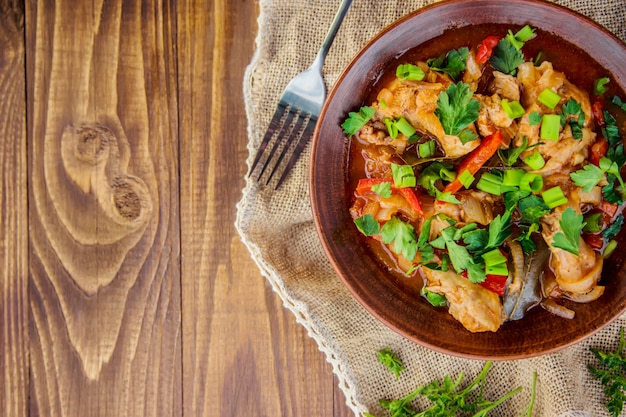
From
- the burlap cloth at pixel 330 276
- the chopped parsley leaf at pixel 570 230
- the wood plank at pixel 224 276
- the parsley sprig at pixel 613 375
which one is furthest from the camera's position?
the wood plank at pixel 224 276

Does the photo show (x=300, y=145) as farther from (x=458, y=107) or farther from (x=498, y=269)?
(x=498, y=269)

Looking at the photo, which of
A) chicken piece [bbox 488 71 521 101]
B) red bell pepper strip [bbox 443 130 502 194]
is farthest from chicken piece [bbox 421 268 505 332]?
chicken piece [bbox 488 71 521 101]

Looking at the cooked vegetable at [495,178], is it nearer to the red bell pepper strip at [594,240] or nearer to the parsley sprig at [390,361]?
the red bell pepper strip at [594,240]

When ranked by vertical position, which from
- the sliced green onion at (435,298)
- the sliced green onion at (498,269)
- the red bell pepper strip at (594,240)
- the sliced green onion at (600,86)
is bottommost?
the sliced green onion at (435,298)

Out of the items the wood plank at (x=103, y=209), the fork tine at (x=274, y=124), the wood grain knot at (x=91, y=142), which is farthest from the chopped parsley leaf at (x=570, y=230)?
the wood grain knot at (x=91, y=142)

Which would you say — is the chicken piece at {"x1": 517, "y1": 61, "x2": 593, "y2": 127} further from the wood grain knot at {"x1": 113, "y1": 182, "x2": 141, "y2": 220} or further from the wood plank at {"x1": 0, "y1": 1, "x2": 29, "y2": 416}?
the wood plank at {"x1": 0, "y1": 1, "x2": 29, "y2": 416}

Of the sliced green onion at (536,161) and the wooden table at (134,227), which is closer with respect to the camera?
the sliced green onion at (536,161)
